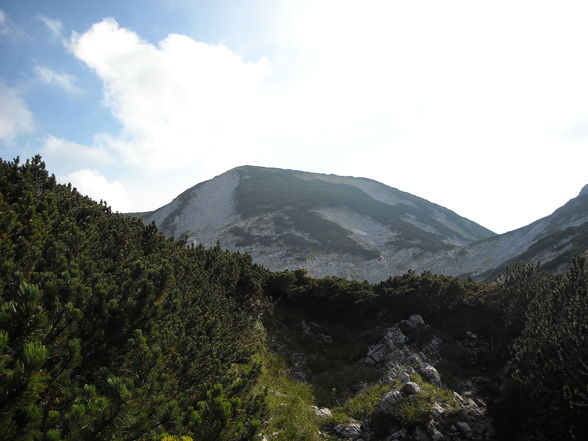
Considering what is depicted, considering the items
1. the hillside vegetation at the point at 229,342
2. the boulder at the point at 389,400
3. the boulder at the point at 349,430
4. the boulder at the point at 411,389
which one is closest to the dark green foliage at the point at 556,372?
the hillside vegetation at the point at 229,342

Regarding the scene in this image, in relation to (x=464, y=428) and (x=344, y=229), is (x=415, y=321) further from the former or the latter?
(x=344, y=229)

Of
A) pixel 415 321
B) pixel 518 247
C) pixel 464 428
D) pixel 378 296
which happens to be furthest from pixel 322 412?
pixel 518 247

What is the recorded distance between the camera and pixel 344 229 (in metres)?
86.5

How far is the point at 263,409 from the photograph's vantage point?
7727 mm

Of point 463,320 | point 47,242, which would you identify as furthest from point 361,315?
point 47,242

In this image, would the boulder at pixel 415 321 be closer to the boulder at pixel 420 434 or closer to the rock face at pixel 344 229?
the boulder at pixel 420 434

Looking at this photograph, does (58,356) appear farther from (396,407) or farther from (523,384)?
(523,384)

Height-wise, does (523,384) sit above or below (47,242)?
below

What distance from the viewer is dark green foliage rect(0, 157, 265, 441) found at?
3926 millimetres

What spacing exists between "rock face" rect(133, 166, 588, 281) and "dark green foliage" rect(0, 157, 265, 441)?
1824 inches

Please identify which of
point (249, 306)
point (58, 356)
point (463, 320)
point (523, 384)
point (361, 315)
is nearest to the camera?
point (58, 356)

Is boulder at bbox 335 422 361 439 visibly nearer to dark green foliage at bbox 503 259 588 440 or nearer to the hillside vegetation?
the hillside vegetation

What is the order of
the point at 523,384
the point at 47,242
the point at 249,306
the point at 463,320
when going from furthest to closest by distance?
the point at 463,320, the point at 249,306, the point at 523,384, the point at 47,242

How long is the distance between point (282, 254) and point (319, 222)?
2004cm
